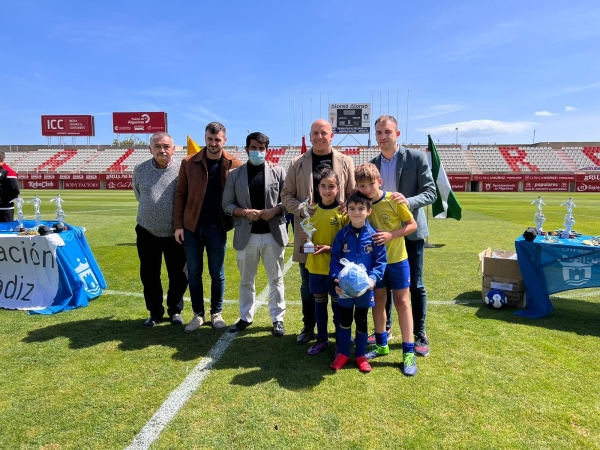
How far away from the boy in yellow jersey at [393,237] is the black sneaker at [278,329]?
1.14m

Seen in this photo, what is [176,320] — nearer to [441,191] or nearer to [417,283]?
[417,283]

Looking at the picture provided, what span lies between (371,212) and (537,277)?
2636 mm

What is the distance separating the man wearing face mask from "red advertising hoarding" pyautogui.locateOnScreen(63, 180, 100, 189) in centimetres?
4251

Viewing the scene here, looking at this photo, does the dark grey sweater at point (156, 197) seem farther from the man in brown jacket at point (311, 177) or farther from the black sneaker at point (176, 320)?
the man in brown jacket at point (311, 177)

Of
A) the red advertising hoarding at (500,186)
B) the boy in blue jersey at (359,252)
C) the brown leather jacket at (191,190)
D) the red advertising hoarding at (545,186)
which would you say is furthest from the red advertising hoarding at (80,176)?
the boy in blue jersey at (359,252)

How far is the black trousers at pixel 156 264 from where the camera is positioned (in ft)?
14.2

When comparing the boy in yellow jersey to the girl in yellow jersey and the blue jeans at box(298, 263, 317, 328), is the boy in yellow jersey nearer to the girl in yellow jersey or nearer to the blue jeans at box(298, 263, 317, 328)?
the girl in yellow jersey

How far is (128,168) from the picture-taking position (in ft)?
161

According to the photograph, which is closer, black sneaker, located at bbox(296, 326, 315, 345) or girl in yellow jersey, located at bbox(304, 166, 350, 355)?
girl in yellow jersey, located at bbox(304, 166, 350, 355)

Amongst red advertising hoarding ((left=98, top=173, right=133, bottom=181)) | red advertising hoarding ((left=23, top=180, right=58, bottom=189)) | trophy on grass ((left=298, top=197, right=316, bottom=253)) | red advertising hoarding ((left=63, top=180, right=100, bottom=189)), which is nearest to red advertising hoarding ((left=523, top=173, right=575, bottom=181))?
trophy on grass ((left=298, top=197, right=316, bottom=253))

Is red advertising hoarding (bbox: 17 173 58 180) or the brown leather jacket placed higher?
red advertising hoarding (bbox: 17 173 58 180)

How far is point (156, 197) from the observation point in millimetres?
4160

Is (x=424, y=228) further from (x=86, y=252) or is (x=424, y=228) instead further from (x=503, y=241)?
(x=503, y=241)

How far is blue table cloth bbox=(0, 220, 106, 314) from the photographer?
15.8 ft
